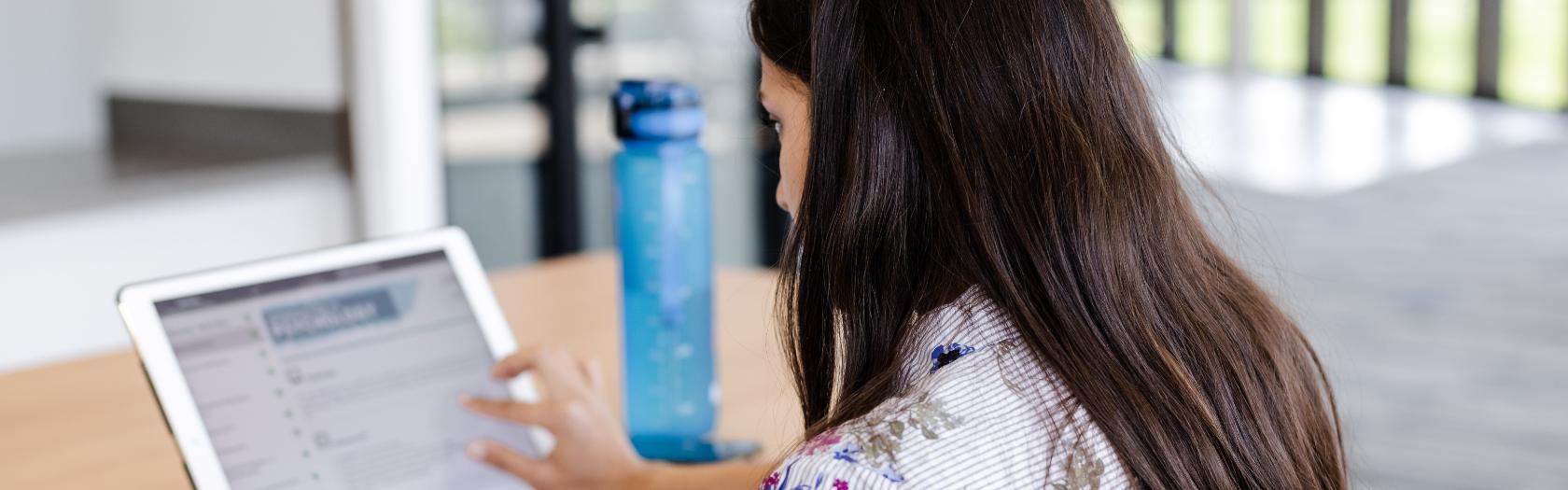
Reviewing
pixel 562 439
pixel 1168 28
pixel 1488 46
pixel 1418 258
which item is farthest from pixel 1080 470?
pixel 1168 28

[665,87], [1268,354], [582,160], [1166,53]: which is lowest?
[1166,53]

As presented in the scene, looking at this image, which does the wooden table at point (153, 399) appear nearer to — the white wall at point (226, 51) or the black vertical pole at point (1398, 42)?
the white wall at point (226, 51)

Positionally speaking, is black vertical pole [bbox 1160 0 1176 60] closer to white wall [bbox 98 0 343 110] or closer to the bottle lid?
white wall [bbox 98 0 343 110]

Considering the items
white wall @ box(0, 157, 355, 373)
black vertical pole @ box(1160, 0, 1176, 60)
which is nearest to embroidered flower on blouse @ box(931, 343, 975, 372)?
white wall @ box(0, 157, 355, 373)

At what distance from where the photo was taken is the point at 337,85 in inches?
95.7

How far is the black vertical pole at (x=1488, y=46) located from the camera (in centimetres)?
751

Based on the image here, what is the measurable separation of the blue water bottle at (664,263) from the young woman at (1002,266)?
320 millimetres

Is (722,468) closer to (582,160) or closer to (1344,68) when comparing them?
(582,160)

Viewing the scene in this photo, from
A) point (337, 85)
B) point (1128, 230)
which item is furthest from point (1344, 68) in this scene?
point (1128, 230)

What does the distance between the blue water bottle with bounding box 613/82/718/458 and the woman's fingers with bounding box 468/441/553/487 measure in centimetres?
14

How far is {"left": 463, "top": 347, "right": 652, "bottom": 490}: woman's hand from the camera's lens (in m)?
1.02

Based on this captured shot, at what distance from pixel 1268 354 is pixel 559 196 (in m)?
2.35

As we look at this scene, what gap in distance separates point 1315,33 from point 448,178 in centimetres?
717

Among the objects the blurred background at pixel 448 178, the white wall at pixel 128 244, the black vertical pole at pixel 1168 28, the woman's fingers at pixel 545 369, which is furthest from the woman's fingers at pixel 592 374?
the black vertical pole at pixel 1168 28
